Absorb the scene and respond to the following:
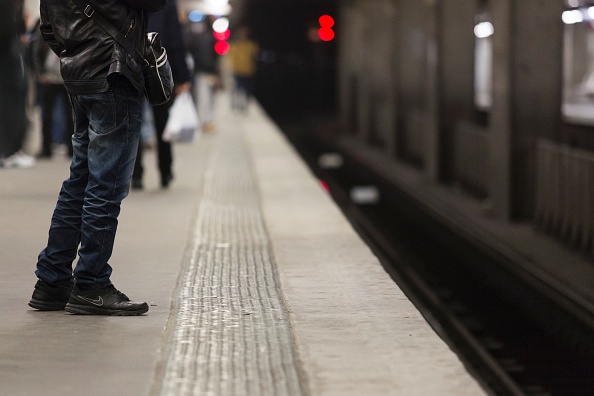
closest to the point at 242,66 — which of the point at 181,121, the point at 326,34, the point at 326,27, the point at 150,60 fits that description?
the point at 326,34

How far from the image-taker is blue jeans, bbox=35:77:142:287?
494 centimetres

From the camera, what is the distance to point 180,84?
10531mm

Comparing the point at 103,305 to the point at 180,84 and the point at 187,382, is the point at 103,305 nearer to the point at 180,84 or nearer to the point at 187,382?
the point at 187,382

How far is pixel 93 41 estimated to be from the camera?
491cm

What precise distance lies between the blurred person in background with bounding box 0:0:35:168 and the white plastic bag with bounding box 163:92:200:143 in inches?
63.8

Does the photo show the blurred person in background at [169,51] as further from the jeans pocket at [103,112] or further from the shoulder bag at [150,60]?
the jeans pocket at [103,112]

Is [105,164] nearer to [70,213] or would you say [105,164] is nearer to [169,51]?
[70,213]

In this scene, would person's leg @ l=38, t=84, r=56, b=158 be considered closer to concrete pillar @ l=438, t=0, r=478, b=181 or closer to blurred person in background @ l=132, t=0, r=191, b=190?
blurred person in background @ l=132, t=0, r=191, b=190

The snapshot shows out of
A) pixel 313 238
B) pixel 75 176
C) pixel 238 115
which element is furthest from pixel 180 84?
pixel 238 115

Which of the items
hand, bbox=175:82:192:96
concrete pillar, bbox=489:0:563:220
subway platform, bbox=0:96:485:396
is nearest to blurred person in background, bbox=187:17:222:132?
concrete pillar, bbox=489:0:563:220

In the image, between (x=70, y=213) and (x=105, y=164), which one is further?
(x=70, y=213)

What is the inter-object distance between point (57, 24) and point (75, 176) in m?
0.62

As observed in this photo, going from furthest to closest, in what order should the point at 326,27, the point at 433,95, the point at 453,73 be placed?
1. the point at 326,27
2. the point at 433,95
3. the point at 453,73

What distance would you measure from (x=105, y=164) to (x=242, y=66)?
25.3 meters
